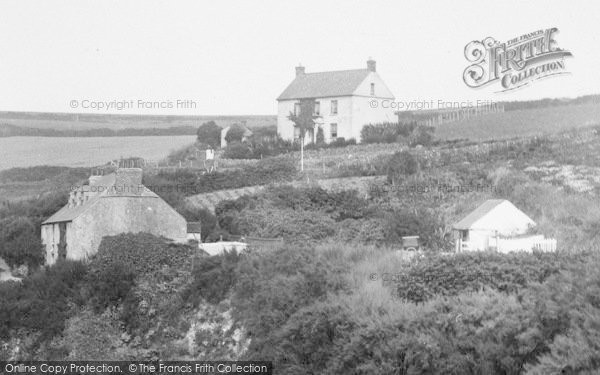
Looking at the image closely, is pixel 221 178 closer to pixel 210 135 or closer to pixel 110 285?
pixel 110 285

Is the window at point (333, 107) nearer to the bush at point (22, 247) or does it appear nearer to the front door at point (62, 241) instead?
the bush at point (22, 247)

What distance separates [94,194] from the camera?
4403 cm

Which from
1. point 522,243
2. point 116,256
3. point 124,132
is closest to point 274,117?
point 124,132

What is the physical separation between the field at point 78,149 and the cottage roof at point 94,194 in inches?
818

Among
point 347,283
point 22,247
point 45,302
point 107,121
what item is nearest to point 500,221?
point 347,283

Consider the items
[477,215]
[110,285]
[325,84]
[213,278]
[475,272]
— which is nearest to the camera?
[475,272]

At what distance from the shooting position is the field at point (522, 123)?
6012 centimetres

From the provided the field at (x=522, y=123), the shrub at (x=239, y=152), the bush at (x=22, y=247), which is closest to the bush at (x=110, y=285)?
the bush at (x=22, y=247)

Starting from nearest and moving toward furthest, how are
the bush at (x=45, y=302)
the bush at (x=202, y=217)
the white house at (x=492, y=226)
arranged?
the white house at (x=492, y=226) < the bush at (x=45, y=302) < the bush at (x=202, y=217)

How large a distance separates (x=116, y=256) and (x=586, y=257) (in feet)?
61.9

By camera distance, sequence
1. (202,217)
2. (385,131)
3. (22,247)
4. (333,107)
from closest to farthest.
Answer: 1. (22,247)
2. (202,217)
3. (385,131)
4. (333,107)

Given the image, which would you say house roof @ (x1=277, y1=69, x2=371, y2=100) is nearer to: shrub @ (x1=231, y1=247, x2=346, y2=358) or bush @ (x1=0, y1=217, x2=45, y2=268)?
bush @ (x1=0, y1=217, x2=45, y2=268)

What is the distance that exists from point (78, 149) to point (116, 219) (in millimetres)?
31628

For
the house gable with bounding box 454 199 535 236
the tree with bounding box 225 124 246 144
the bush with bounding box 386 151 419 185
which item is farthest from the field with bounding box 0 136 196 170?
the house gable with bounding box 454 199 535 236
